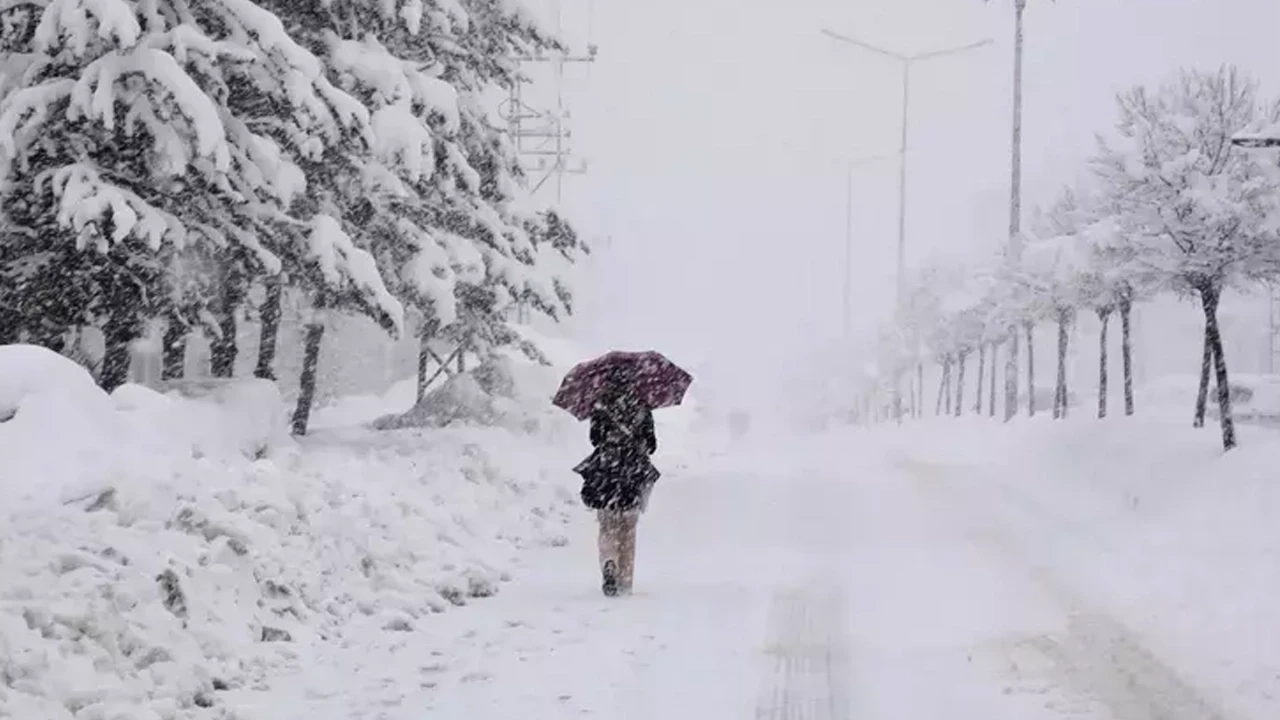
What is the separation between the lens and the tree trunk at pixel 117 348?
13898 millimetres

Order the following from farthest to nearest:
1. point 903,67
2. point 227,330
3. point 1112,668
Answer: point 903,67 → point 227,330 → point 1112,668

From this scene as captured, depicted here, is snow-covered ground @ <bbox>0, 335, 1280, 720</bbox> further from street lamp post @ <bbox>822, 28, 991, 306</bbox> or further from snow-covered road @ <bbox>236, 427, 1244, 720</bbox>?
street lamp post @ <bbox>822, 28, 991, 306</bbox>

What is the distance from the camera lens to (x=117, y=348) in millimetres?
14211

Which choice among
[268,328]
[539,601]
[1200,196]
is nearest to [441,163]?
[268,328]

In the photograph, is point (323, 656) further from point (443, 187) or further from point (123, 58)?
point (443, 187)

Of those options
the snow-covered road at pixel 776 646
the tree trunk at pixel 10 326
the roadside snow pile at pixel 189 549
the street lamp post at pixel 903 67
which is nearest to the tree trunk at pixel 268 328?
the roadside snow pile at pixel 189 549

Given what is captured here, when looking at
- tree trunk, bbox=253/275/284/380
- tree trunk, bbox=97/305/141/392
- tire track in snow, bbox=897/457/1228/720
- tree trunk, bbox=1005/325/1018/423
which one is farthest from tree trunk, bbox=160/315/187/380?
tree trunk, bbox=1005/325/1018/423

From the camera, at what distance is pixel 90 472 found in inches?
367

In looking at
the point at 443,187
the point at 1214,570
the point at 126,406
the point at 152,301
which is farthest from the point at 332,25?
the point at 1214,570

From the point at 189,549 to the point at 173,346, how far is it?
774 centimetres

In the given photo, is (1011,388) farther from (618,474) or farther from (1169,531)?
(618,474)

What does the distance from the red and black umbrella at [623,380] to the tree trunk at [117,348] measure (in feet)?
16.3

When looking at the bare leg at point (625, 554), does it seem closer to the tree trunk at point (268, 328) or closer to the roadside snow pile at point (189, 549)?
the roadside snow pile at point (189, 549)

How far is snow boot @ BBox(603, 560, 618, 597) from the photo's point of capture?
439 inches
